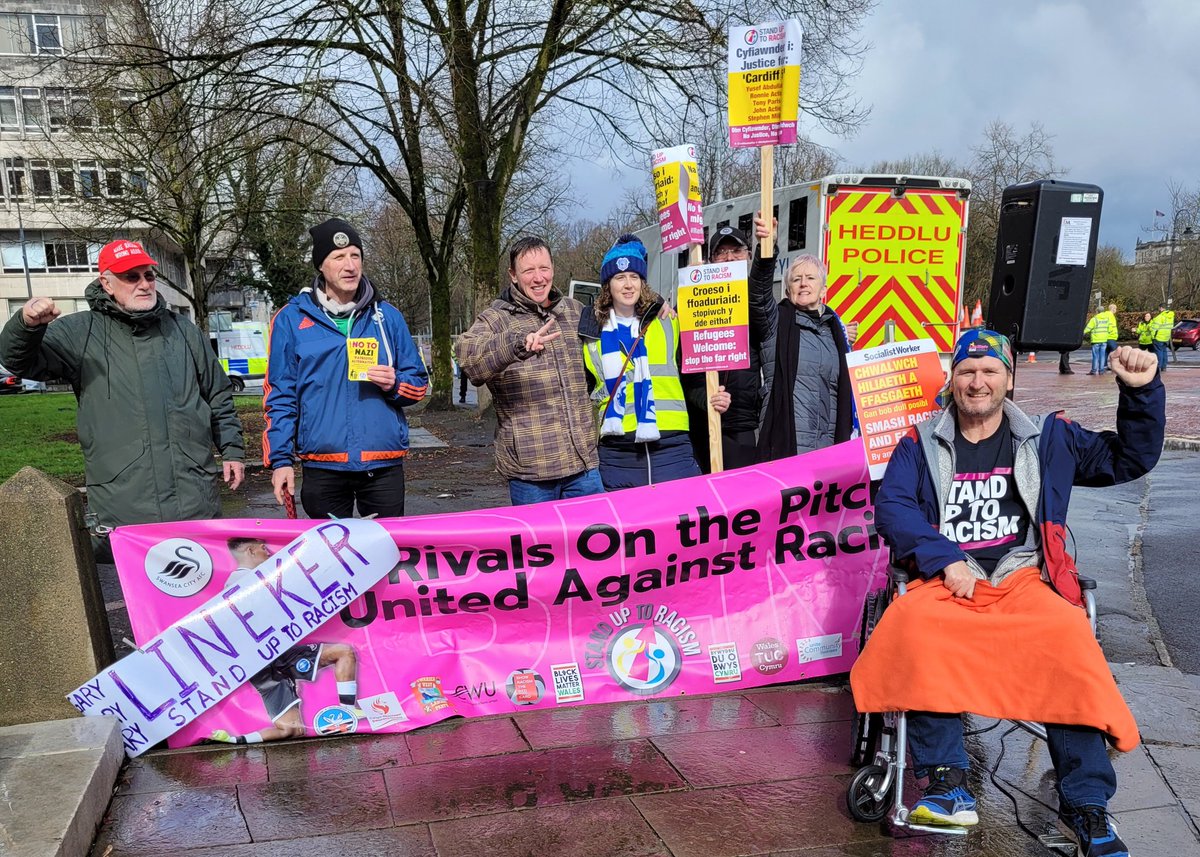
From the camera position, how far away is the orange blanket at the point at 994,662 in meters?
3.03

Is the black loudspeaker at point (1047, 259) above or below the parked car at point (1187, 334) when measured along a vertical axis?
→ above

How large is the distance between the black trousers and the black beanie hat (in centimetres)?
97

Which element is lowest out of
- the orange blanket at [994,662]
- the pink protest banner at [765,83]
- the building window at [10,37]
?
the orange blanket at [994,662]

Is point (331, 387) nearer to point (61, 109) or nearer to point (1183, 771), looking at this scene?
point (1183, 771)

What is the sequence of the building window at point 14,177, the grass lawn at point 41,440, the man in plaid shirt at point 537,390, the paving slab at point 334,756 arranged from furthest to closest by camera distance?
1. the building window at point 14,177
2. the grass lawn at point 41,440
3. the man in plaid shirt at point 537,390
4. the paving slab at point 334,756

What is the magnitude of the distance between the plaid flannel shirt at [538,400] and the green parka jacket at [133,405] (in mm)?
1275

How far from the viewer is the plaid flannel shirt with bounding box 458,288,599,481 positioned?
456cm

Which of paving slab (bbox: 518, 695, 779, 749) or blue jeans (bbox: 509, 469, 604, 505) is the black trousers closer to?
blue jeans (bbox: 509, 469, 604, 505)

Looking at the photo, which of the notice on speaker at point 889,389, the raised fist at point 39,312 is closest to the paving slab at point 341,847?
the raised fist at point 39,312

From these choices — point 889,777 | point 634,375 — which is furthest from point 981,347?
point 634,375

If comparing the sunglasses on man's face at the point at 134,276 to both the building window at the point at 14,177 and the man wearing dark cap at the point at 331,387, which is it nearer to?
the man wearing dark cap at the point at 331,387

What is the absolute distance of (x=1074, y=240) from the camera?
5191mm

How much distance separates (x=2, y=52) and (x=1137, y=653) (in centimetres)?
6517

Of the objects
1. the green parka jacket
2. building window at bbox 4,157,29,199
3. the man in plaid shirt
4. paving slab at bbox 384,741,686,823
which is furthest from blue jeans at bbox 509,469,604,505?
building window at bbox 4,157,29,199
